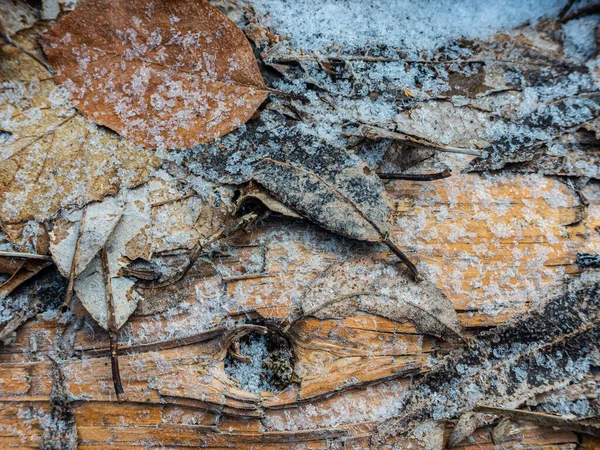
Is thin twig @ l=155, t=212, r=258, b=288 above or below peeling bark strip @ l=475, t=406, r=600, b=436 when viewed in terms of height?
above

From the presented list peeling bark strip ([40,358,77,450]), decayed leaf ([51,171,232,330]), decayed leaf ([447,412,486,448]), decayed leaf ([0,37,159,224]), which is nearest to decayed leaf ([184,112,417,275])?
decayed leaf ([51,171,232,330])

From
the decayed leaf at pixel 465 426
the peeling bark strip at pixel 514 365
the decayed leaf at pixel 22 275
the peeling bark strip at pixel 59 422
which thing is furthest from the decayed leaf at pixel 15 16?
the decayed leaf at pixel 465 426

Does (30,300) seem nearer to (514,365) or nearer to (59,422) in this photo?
(59,422)

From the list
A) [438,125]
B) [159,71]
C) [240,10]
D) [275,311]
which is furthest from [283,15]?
[275,311]

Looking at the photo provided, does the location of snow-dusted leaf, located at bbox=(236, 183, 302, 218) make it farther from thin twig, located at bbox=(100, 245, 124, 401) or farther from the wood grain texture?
thin twig, located at bbox=(100, 245, 124, 401)

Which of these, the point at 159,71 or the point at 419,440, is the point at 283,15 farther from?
the point at 419,440
